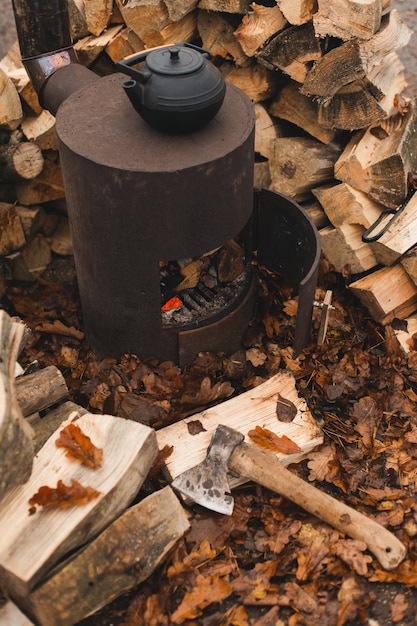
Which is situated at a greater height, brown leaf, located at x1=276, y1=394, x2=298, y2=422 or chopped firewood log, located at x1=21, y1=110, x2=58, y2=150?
chopped firewood log, located at x1=21, y1=110, x2=58, y2=150

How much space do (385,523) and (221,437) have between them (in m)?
0.92

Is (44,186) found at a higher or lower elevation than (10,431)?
lower

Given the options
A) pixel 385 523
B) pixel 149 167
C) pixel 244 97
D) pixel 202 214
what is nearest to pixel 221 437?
pixel 385 523

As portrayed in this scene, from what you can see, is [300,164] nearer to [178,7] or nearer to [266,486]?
[178,7]

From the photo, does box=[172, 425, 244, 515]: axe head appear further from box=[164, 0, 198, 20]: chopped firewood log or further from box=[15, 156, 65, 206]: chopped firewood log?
box=[164, 0, 198, 20]: chopped firewood log

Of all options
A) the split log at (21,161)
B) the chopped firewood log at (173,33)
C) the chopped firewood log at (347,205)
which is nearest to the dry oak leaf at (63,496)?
the split log at (21,161)

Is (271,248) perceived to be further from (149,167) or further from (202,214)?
(149,167)

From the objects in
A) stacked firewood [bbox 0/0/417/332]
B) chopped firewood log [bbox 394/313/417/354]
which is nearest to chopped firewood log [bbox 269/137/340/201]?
stacked firewood [bbox 0/0/417/332]

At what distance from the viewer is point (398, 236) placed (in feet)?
14.3

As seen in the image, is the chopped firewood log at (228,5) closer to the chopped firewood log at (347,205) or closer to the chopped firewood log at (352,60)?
the chopped firewood log at (352,60)

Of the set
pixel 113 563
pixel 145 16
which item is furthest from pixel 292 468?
pixel 145 16

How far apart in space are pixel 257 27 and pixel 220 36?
1.13ft

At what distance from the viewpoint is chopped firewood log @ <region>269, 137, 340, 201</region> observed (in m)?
4.47

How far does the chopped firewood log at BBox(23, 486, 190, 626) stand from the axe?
336mm
